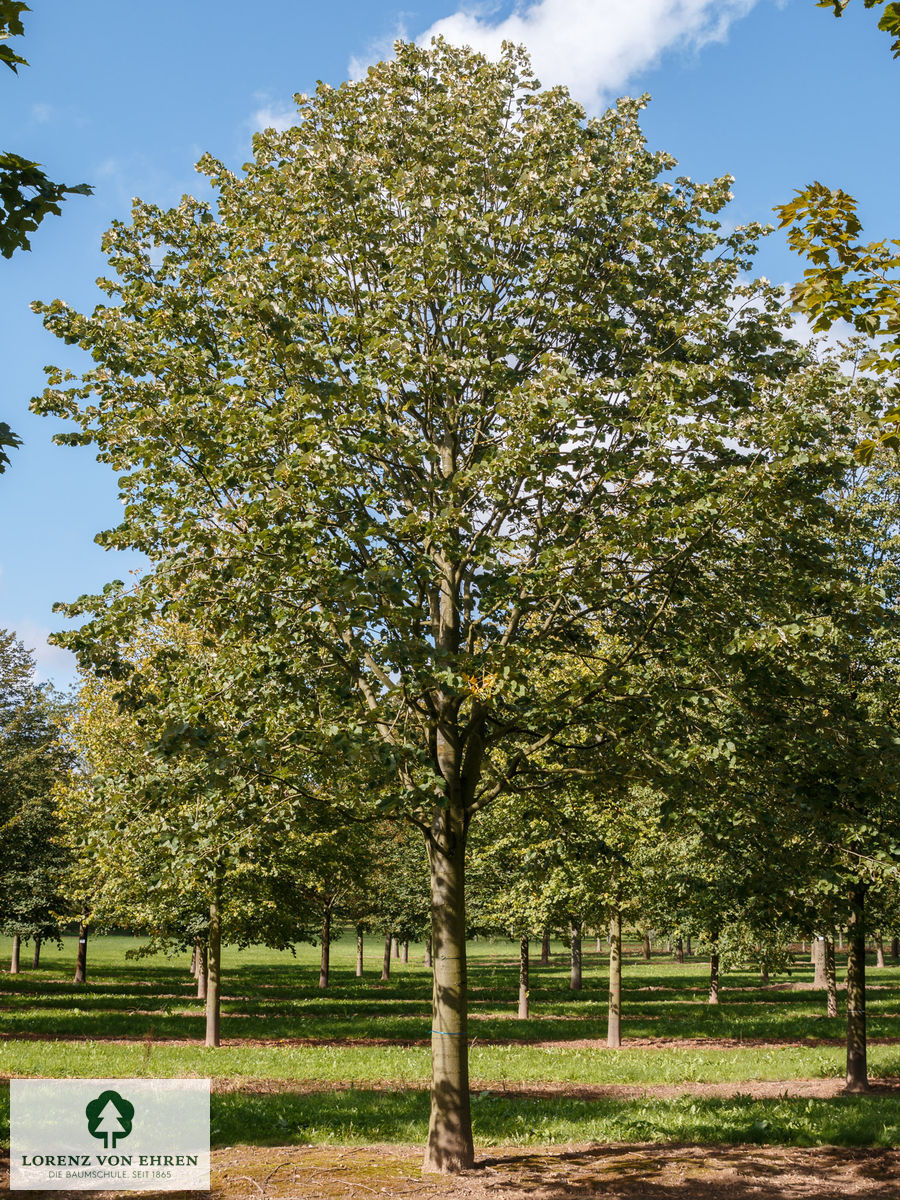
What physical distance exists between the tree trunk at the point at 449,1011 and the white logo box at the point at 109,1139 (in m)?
2.31

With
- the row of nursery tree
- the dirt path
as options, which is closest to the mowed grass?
the dirt path

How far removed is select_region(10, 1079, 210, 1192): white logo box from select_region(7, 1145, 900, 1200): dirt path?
10.8 inches

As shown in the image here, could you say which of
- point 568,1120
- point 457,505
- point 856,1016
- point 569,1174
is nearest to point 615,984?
point 856,1016

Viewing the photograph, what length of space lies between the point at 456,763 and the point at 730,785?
2.93m

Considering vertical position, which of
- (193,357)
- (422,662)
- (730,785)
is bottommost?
(730,785)

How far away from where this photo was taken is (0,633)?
151 feet

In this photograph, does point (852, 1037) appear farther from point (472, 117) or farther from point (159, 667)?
point (472, 117)

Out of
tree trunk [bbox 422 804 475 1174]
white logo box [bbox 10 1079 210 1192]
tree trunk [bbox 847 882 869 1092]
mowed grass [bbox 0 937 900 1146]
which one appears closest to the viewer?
white logo box [bbox 10 1079 210 1192]

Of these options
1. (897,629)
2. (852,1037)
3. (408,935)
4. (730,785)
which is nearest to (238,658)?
(730,785)

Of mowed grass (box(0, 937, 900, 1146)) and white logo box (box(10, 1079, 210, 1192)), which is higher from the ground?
white logo box (box(10, 1079, 210, 1192))

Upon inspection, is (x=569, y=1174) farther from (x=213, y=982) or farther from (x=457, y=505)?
(x=213, y=982)

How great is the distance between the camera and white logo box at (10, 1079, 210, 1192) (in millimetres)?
8938

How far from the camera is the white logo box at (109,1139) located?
8.94m

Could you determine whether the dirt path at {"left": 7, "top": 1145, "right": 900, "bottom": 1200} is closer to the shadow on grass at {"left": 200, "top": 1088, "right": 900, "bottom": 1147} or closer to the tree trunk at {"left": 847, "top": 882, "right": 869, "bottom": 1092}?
the shadow on grass at {"left": 200, "top": 1088, "right": 900, "bottom": 1147}
